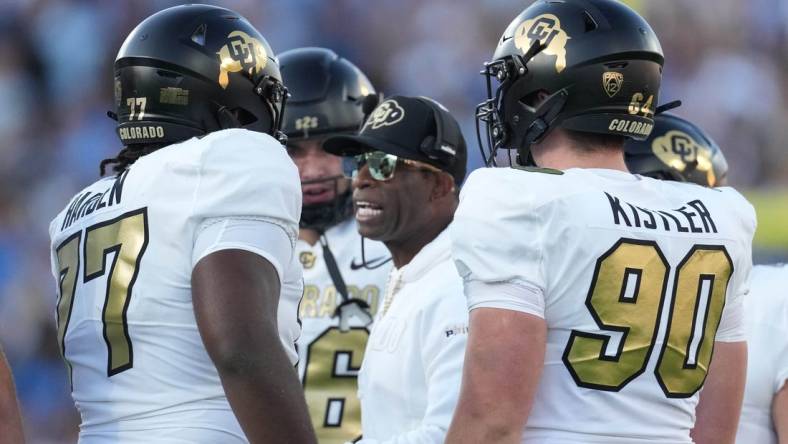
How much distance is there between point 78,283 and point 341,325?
7.00 feet

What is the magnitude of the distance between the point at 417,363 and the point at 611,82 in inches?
41.6

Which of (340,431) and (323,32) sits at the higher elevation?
(323,32)

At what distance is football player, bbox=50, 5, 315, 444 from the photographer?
2.62m

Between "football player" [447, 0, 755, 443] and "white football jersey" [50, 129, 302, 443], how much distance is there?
489 mm

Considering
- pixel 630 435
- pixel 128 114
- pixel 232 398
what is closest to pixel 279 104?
pixel 128 114

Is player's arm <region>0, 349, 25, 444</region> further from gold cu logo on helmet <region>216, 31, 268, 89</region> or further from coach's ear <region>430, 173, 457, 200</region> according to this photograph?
coach's ear <region>430, 173, 457, 200</region>

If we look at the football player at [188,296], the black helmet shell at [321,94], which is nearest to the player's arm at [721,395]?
Answer: the football player at [188,296]

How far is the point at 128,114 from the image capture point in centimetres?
318

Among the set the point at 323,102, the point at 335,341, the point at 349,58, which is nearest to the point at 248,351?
the point at 335,341

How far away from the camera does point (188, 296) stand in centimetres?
277

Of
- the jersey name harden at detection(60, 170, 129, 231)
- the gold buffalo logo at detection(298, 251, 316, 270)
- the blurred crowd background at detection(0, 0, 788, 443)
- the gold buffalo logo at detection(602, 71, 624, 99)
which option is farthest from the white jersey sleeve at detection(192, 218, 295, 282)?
the blurred crowd background at detection(0, 0, 788, 443)

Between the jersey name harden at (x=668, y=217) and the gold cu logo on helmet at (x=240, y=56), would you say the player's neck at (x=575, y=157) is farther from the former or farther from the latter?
the gold cu logo on helmet at (x=240, y=56)

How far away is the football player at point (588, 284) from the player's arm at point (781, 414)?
794 millimetres

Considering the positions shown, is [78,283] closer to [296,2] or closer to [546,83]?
[546,83]
